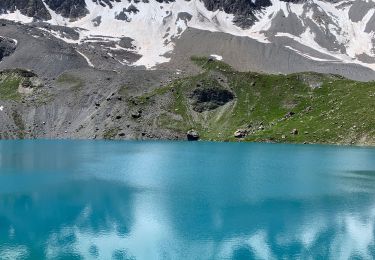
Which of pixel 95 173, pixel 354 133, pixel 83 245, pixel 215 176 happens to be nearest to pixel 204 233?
pixel 83 245

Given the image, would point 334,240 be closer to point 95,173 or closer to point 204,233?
point 204,233

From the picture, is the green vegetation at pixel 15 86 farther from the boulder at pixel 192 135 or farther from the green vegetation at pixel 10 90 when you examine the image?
the boulder at pixel 192 135

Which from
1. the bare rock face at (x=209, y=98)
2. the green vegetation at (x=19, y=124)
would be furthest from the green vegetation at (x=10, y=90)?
the bare rock face at (x=209, y=98)

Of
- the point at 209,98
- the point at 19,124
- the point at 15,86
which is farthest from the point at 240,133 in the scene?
the point at 15,86

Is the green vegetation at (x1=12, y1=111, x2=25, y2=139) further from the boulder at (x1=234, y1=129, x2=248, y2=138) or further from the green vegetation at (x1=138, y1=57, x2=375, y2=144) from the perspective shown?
the boulder at (x1=234, y1=129, x2=248, y2=138)

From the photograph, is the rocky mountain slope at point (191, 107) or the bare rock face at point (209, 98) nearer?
the rocky mountain slope at point (191, 107)

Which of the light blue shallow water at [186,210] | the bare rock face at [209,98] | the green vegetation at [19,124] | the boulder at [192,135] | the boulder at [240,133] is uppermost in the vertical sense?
the light blue shallow water at [186,210]

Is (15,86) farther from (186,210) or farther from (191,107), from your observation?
(186,210)

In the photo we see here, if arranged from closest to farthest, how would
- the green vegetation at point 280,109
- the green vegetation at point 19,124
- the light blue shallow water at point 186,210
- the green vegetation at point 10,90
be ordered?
the light blue shallow water at point 186,210
the green vegetation at point 280,109
the green vegetation at point 19,124
the green vegetation at point 10,90
